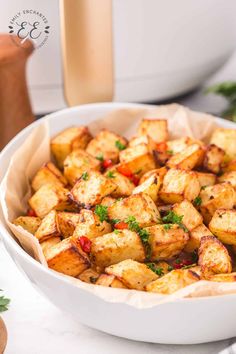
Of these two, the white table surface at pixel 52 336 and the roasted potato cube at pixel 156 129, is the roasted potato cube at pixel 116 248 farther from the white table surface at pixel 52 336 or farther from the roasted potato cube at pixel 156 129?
the roasted potato cube at pixel 156 129

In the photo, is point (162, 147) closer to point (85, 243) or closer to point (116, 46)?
point (116, 46)

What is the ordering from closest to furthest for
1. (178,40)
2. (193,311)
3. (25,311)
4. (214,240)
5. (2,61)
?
(193,311) < (214,240) < (25,311) < (2,61) < (178,40)

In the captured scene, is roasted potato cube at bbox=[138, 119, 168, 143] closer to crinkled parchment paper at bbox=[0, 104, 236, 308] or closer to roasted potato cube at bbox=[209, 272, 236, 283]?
crinkled parchment paper at bbox=[0, 104, 236, 308]

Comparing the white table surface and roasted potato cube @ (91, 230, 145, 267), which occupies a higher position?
roasted potato cube @ (91, 230, 145, 267)

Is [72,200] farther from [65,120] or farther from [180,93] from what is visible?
[180,93]

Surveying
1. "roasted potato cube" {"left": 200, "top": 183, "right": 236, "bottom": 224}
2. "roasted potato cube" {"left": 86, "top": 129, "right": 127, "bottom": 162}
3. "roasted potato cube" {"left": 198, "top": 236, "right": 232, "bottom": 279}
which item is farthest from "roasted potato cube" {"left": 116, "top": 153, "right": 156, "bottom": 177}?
"roasted potato cube" {"left": 198, "top": 236, "right": 232, "bottom": 279}

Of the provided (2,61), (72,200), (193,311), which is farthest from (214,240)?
(2,61)

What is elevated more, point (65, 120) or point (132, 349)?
point (65, 120)
